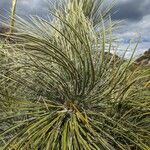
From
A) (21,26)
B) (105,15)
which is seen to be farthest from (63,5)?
(21,26)

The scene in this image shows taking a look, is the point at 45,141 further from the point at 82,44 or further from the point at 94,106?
the point at 82,44

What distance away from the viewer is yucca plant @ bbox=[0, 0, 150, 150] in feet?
9.00

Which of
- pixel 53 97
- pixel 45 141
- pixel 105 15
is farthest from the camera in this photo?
pixel 105 15

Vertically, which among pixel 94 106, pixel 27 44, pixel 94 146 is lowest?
pixel 94 146

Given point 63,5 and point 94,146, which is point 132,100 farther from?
point 63,5

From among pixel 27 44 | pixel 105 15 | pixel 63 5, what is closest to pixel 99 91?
pixel 27 44

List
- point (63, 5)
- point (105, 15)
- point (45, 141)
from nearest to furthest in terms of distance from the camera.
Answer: point (45, 141) → point (63, 5) → point (105, 15)

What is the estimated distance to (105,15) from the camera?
4.30 m

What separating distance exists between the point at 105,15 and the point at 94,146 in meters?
1.77

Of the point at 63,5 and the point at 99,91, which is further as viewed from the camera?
the point at 63,5

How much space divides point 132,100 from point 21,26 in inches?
32.6

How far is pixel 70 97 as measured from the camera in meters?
2.86

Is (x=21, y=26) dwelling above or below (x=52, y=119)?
above

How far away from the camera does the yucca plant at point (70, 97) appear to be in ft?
9.00
